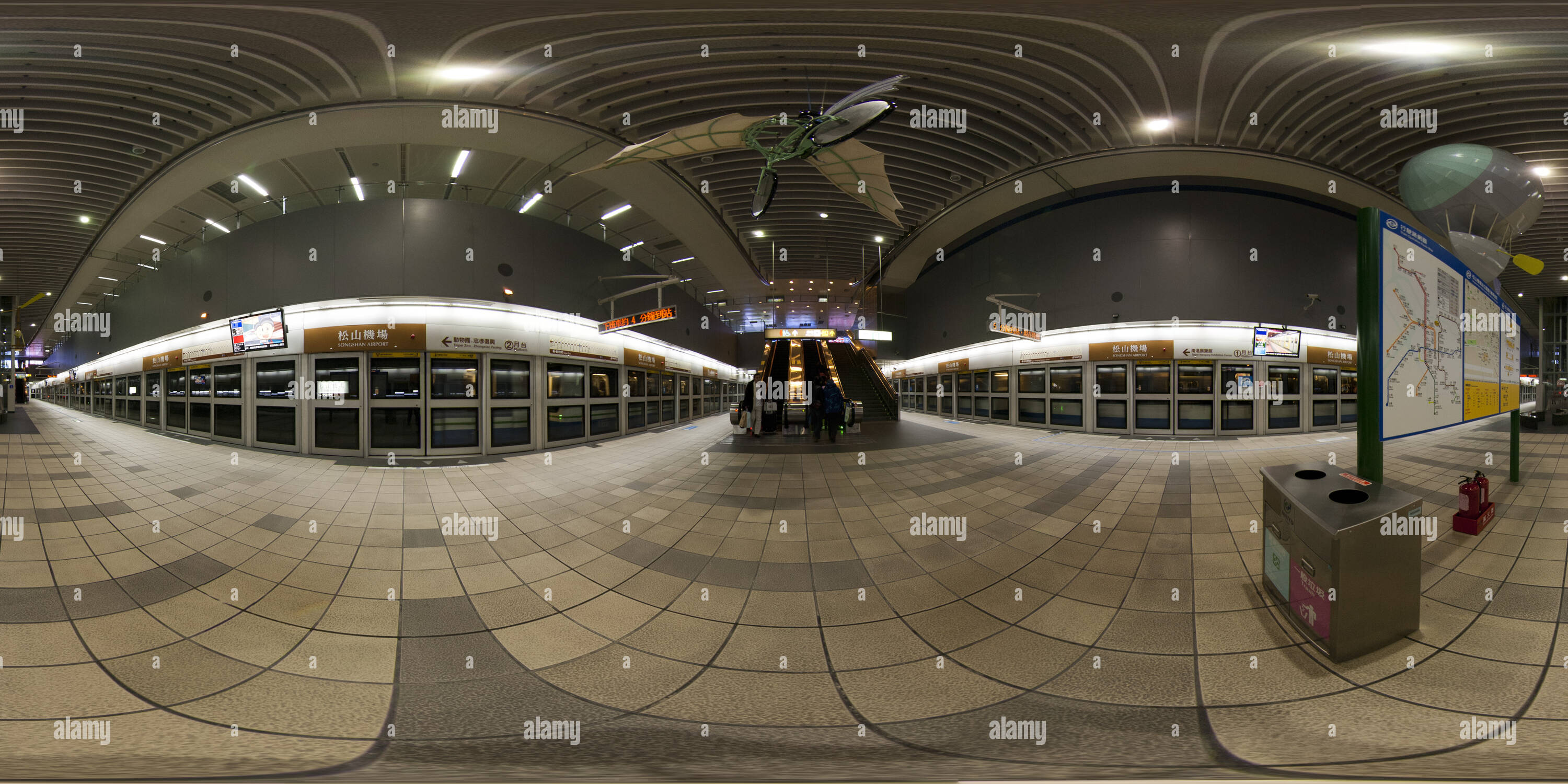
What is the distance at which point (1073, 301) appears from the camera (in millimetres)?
9422

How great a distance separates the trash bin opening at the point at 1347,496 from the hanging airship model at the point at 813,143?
284cm

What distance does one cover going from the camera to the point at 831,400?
224 inches

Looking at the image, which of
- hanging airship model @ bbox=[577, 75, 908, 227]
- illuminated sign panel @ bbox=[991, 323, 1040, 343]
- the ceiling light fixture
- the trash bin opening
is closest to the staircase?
illuminated sign panel @ bbox=[991, 323, 1040, 343]

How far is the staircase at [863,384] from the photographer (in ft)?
34.5

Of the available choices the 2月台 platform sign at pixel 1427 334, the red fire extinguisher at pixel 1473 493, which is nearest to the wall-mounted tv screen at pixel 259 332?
the 2月台 platform sign at pixel 1427 334

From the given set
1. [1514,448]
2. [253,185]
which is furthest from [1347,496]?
[253,185]

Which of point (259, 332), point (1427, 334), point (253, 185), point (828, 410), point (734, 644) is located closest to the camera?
point (734, 644)

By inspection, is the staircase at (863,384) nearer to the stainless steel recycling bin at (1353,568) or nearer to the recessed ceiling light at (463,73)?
the stainless steel recycling bin at (1353,568)

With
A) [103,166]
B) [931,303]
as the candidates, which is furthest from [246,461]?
[931,303]

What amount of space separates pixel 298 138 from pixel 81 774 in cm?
594

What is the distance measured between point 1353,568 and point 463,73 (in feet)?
20.2

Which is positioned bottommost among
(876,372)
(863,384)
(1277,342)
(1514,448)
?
(1514,448)

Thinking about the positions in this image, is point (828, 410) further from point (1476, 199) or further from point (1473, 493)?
point (1476, 199)

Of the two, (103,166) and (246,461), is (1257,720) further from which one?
(103,166)
